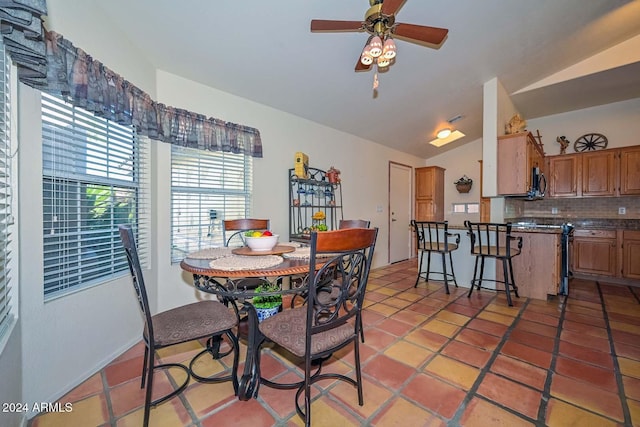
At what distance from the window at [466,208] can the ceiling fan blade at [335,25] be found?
519cm

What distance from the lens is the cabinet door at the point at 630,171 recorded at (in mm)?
3826

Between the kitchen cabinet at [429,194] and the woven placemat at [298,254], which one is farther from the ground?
the kitchen cabinet at [429,194]

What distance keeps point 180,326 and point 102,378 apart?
2.80 feet

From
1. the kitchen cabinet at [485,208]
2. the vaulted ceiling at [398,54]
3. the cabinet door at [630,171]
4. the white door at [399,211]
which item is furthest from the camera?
the kitchen cabinet at [485,208]

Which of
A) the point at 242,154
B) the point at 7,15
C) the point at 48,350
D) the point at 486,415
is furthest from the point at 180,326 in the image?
the point at 242,154

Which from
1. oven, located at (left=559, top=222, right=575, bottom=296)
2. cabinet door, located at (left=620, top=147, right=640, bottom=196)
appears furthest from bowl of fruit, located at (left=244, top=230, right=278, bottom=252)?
cabinet door, located at (left=620, top=147, right=640, bottom=196)

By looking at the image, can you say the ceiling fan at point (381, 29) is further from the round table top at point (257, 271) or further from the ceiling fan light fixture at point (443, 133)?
the ceiling fan light fixture at point (443, 133)

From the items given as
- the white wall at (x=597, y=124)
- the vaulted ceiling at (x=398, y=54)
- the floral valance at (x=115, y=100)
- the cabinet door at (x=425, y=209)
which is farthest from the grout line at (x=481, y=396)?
the white wall at (x=597, y=124)

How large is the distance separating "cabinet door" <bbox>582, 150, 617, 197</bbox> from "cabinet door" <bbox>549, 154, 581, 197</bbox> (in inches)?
3.2

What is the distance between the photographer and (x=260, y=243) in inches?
71.9

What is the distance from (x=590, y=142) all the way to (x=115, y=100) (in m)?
6.46

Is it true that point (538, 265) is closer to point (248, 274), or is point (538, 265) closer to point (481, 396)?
point (481, 396)

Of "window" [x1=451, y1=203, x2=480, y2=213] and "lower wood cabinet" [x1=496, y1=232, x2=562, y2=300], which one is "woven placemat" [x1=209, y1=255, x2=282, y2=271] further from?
"window" [x1=451, y1=203, x2=480, y2=213]

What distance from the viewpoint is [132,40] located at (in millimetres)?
2092
